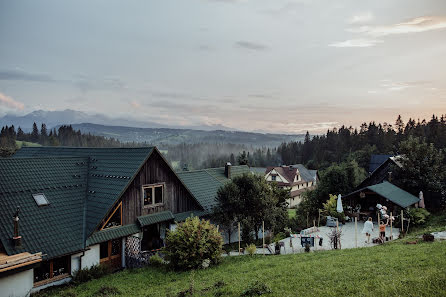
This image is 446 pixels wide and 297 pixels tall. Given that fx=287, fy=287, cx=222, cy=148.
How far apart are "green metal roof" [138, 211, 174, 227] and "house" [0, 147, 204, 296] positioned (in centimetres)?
7

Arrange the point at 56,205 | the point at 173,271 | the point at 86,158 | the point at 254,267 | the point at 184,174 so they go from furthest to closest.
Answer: the point at 184,174, the point at 86,158, the point at 56,205, the point at 173,271, the point at 254,267

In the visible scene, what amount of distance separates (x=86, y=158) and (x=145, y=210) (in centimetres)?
641

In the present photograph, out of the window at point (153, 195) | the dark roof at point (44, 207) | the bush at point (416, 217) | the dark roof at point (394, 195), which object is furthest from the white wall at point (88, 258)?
the dark roof at point (394, 195)

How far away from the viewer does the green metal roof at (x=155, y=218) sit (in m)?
18.3

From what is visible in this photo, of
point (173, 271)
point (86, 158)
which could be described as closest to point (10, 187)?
point (86, 158)

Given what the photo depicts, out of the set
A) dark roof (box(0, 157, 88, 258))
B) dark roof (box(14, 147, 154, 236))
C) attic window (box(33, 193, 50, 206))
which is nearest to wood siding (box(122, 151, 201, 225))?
dark roof (box(14, 147, 154, 236))

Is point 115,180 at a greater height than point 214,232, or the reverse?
point 115,180

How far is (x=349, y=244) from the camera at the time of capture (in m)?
19.7

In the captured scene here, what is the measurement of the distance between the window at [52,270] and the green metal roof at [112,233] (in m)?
1.41

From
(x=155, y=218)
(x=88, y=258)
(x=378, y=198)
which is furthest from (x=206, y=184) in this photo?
(x=378, y=198)

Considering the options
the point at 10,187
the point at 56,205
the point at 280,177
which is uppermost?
the point at 10,187

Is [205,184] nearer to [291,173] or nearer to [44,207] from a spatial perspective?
[44,207]

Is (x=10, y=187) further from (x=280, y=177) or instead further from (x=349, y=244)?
(x=280, y=177)

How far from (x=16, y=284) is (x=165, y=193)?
32.9 ft
